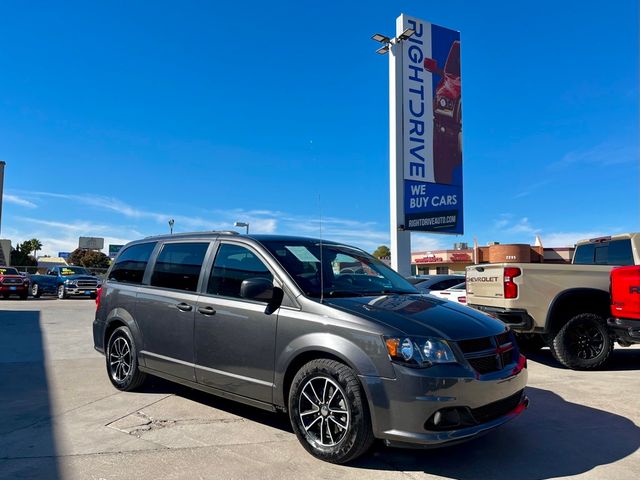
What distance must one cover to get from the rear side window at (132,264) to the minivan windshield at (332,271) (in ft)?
6.73

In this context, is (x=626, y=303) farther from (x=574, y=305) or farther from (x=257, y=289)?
(x=257, y=289)

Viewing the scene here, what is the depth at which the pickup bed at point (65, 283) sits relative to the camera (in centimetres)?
2544

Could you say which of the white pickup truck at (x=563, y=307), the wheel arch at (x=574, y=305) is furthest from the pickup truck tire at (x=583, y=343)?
the wheel arch at (x=574, y=305)

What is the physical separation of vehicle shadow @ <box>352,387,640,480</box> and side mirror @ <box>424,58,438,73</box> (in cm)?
1576

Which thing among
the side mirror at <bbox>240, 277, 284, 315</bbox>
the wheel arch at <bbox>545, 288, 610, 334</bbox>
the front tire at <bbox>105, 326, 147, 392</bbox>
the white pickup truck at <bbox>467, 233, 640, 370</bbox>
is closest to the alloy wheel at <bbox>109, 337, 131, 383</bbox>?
the front tire at <bbox>105, 326, 147, 392</bbox>

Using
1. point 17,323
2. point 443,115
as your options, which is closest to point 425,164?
point 443,115

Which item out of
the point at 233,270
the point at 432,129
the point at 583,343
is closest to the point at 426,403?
the point at 233,270

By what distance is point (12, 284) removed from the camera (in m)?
24.0

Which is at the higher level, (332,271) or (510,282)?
(332,271)

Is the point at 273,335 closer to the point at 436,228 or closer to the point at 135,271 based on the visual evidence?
the point at 135,271

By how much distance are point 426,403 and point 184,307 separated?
2704mm

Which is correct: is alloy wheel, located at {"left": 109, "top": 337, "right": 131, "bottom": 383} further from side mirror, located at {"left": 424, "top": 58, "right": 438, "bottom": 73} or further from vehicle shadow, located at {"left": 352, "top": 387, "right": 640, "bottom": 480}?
side mirror, located at {"left": 424, "top": 58, "right": 438, "bottom": 73}

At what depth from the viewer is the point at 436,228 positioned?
18.4m

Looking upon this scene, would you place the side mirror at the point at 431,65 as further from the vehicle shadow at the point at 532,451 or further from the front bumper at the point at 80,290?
the front bumper at the point at 80,290
